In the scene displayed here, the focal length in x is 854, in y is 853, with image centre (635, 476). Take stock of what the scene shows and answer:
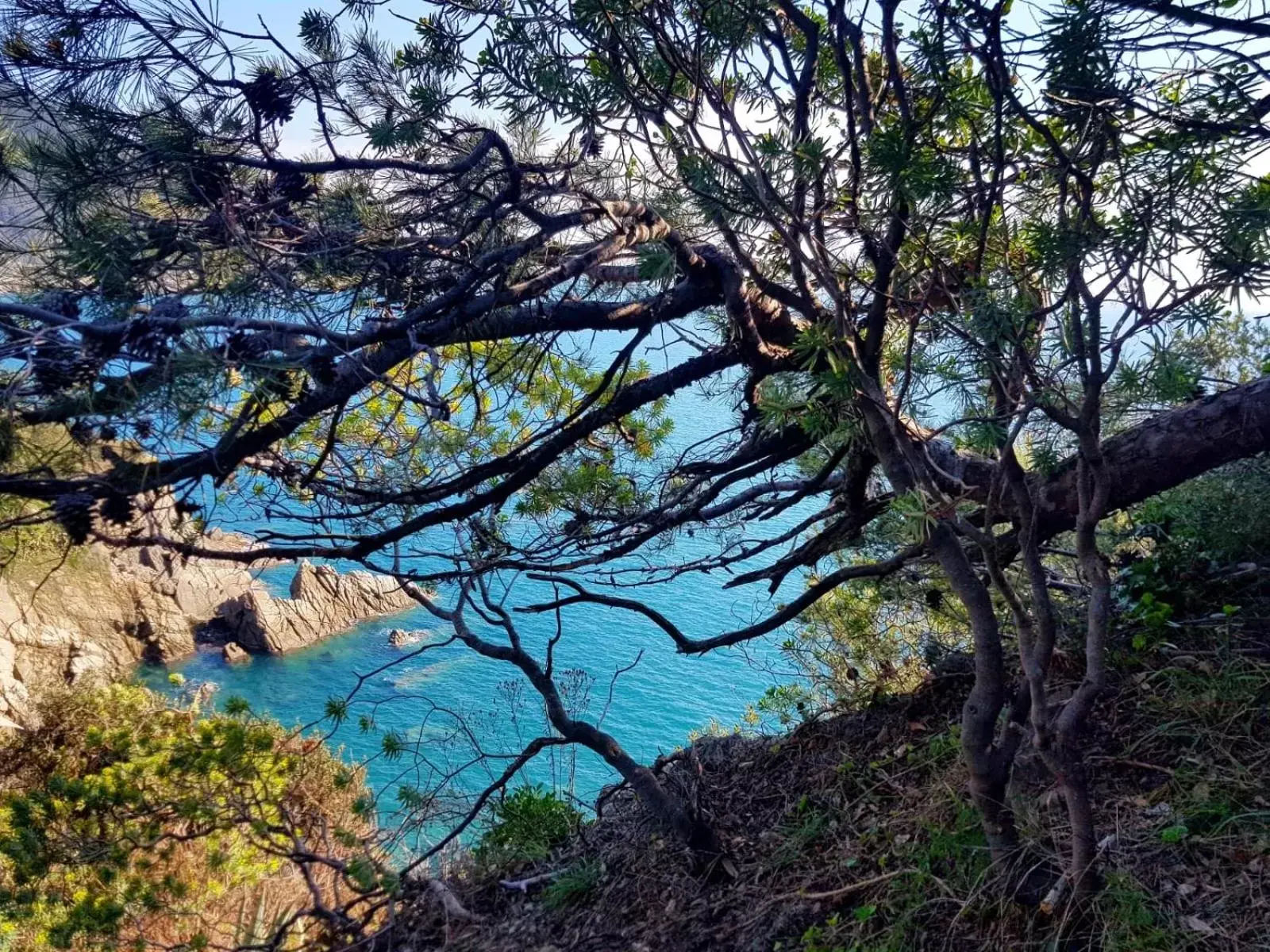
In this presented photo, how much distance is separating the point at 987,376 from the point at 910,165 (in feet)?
1.39

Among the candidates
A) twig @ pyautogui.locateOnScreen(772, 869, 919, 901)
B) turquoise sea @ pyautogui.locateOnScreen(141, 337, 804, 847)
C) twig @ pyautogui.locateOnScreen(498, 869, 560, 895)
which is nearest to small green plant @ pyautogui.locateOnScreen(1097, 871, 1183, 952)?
twig @ pyautogui.locateOnScreen(772, 869, 919, 901)

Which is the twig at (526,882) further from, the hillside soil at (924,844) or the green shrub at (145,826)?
the green shrub at (145,826)

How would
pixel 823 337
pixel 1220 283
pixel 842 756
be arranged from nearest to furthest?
pixel 1220 283
pixel 823 337
pixel 842 756

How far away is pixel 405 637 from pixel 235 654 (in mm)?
2569

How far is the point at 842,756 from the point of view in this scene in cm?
290

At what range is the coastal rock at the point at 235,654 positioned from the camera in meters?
11.1

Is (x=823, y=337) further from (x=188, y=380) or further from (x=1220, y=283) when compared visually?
(x=188, y=380)

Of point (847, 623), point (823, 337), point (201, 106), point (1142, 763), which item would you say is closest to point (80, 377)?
point (201, 106)

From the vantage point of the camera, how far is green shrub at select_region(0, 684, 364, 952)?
3.12m

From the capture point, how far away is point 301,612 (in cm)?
1105

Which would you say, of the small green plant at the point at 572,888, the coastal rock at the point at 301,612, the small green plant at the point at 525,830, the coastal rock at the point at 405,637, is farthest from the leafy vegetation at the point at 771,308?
the coastal rock at the point at 301,612

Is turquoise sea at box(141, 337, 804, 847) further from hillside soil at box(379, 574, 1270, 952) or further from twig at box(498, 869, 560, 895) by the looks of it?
hillside soil at box(379, 574, 1270, 952)

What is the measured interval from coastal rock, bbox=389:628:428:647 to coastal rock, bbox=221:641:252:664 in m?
2.11

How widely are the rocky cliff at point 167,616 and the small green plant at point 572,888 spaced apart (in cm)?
715
